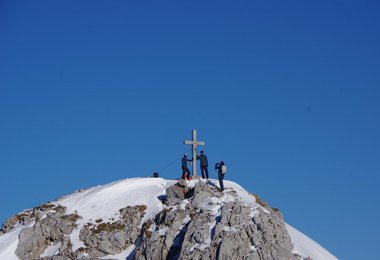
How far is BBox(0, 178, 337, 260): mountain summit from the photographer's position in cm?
3731

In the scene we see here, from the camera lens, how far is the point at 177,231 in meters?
39.4

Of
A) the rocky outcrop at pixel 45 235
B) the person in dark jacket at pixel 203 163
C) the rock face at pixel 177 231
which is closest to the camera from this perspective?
the rock face at pixel 177 231

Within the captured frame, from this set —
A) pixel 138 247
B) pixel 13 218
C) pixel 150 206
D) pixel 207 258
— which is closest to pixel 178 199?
pixel 150 206

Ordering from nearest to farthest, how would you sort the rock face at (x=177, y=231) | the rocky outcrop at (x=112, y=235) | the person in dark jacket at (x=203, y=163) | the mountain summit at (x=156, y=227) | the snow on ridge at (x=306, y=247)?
the rock face at (x=177, y=231)
the mountain summit at (x=156, y=227)
the snow on ridge at (x=306, y=247)
the rocky outcrop at (x=112, y=235)
the person in dark jacket at (x=203, y=163)

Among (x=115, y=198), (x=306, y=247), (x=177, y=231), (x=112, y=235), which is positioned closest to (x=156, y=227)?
(x=177, y=231)

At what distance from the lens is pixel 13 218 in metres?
47.5

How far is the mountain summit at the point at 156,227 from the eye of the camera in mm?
37312

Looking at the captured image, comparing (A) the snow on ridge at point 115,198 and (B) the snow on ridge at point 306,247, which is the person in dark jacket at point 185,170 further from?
(B) the snow on ridge at point 306,247

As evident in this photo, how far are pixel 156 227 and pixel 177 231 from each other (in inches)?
76.7

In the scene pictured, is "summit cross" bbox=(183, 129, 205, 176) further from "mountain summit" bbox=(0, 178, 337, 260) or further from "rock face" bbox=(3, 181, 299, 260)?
"rock face" bbox=(3, 181, 299, 260)

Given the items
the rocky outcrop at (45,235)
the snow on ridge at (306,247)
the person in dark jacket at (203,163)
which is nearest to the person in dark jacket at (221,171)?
the person in dark jacket at (203,163)

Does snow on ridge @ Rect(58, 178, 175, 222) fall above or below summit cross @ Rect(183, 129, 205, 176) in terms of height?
below

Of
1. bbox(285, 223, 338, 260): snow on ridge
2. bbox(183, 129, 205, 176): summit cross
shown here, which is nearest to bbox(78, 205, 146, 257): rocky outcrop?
bbox(183, 129, 205, 176): summit cross

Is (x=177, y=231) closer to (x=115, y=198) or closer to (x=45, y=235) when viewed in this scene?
(x=115, y=198)
